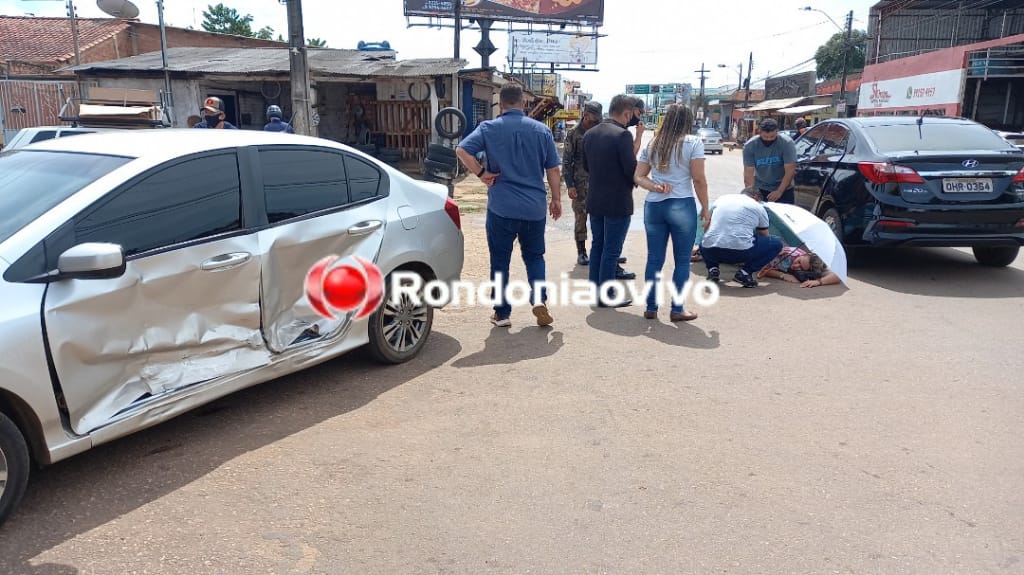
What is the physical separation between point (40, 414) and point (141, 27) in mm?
35820

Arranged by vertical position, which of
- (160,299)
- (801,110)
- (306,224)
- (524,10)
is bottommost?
(160,299)

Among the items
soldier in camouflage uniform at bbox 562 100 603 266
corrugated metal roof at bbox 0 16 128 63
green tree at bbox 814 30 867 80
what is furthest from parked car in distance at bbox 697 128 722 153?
soldier in camouflage uniform at bbox 562 100 603 266

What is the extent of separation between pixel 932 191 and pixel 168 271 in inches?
257

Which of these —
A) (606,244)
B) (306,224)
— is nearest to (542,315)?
(606,244)

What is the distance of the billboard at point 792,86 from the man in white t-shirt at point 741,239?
5330 cm

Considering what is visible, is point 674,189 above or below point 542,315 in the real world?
above

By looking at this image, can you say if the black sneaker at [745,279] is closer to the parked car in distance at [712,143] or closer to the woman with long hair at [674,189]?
the woman with long hair at [674,189]

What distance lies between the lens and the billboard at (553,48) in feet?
132

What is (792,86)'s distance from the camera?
197 ft

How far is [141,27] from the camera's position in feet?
108

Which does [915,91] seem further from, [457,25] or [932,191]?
[932,191]

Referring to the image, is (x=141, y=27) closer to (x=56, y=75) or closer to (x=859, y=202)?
(x=56, y=75)

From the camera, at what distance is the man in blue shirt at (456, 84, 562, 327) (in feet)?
18.0

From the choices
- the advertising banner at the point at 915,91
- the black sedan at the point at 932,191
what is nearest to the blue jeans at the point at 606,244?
the black sedan at the point at 932,191
